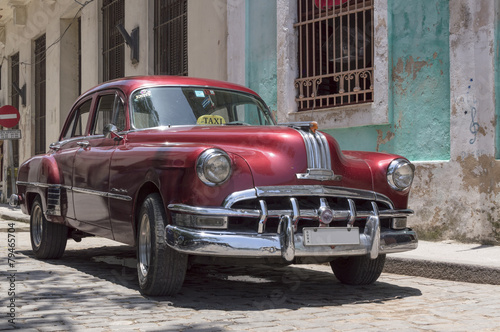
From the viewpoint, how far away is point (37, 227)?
730 centimetres

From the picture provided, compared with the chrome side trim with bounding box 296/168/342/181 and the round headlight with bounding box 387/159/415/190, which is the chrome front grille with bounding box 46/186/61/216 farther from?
the round headlight with bounding box 387/159/415/190

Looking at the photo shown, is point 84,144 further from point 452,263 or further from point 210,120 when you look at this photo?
point 452,263

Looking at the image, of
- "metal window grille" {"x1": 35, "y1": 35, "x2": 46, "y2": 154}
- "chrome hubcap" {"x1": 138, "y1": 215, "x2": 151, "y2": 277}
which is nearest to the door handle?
"chrome hubcap" {"x1": 138, "y1": 215, "x2": 151, "y2": 277}

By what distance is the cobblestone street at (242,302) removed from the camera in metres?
4.07

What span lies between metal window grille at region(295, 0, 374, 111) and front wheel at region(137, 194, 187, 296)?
468 centimetres

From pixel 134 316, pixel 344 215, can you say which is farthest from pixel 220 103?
pixel 134 316

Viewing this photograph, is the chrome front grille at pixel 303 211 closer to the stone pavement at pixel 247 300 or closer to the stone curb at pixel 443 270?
the stone pavement at pixel 247 300

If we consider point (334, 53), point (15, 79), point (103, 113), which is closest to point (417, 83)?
point (334, 53)

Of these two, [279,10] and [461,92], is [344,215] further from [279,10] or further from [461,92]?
[279,10]

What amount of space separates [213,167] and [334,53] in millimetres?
5309

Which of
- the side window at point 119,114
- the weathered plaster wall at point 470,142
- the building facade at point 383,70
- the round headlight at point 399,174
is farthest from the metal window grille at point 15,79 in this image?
the round headlight at point 399,174

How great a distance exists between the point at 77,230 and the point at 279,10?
4.79 metres

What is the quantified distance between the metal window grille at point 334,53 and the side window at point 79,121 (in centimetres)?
336

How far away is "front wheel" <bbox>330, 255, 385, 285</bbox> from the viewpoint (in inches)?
215
